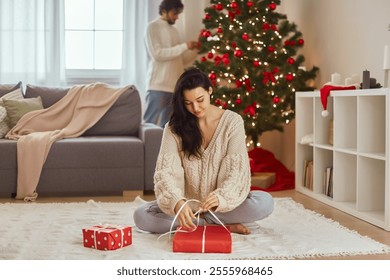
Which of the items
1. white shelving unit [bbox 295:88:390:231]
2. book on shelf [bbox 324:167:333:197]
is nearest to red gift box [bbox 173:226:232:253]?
white shelving unit [bbox 295:88:390:231]

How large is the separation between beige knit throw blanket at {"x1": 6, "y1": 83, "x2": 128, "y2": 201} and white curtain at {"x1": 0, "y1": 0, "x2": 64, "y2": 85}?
85cm

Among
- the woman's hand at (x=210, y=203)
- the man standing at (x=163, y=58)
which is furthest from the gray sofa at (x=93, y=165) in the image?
the woman's hand at (x=210, y=203)

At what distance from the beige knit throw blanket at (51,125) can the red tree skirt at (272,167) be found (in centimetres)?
128

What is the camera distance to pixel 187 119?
9.94ft

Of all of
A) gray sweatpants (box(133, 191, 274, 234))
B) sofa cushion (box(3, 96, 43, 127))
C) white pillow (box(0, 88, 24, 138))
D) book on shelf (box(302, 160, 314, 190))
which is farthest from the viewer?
sofa cushion (box(3, 96, 43, 127))

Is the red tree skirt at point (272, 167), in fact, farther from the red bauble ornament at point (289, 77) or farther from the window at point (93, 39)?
the window at point (93, 39)

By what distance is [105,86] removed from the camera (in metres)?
5.25

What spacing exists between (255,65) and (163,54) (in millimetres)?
896

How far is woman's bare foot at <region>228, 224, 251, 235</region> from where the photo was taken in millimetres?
3160

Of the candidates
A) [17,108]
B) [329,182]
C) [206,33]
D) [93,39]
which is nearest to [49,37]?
[93,39]

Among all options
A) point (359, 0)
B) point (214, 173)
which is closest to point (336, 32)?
point (359, 0)

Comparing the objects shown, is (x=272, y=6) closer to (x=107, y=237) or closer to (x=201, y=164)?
(x=201, y=164)

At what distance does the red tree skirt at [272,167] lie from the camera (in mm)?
5195

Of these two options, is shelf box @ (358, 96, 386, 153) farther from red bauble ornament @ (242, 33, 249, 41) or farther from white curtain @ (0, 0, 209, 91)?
white curtain @ (0, 0, 209, 91)
